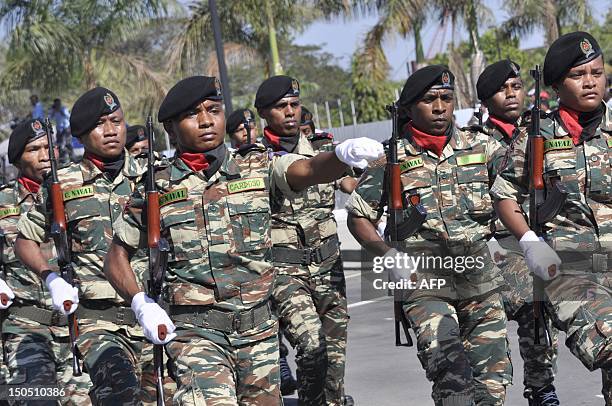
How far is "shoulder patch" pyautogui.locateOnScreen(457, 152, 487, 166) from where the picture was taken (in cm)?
709

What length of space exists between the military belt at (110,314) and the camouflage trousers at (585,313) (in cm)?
244

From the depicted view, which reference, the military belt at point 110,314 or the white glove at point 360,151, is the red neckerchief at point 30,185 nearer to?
the military belt at point 110,314

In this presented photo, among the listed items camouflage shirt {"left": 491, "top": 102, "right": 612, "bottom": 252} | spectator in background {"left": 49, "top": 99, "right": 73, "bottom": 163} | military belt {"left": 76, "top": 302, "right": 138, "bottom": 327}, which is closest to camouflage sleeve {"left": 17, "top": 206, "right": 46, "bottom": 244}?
military belt {"left": 76, "top": 302, "right": 138, "bottom": 327}

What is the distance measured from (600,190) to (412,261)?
42.2 inches

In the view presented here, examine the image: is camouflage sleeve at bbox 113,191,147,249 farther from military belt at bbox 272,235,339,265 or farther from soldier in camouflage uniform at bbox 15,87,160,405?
military belt at bbox 272,235,339,265

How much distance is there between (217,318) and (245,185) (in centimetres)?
67

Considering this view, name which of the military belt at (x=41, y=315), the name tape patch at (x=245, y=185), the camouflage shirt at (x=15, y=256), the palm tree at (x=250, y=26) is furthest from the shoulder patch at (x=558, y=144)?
the palm tree at (x=250, y=26)

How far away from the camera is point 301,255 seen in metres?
8.51

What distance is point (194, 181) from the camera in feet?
20.3

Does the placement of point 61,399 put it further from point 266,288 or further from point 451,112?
point 451,112

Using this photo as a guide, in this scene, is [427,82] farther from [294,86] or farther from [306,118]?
[306,118]

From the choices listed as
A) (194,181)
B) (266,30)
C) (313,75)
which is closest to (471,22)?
(266,30)

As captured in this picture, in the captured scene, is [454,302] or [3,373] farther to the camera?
[3,373]

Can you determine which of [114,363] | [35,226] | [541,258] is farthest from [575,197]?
[35,226]
